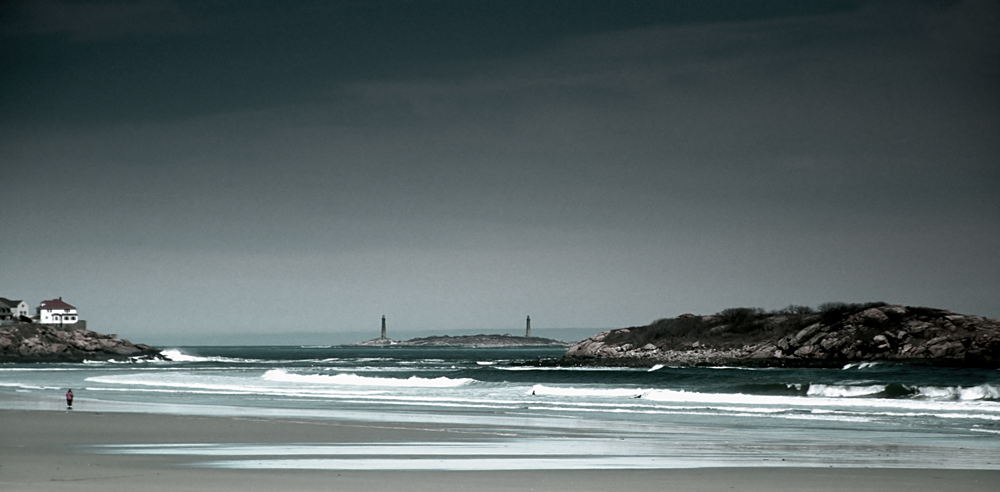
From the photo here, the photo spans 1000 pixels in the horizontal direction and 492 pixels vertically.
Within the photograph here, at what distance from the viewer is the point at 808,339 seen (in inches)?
2685

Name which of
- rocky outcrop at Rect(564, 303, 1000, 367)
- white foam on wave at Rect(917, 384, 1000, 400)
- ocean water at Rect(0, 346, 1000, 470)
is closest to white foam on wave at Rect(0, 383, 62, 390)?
ocean water at Rect(0, 346, 1000, 470)

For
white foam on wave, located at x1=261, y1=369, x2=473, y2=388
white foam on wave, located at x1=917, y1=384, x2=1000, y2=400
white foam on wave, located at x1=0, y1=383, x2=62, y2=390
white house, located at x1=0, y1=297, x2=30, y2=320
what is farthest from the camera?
white house, located at x1=0, y1=297, x2=30, y2=320

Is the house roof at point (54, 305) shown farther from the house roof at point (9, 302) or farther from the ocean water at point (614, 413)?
the ocean water at point (614, 413)

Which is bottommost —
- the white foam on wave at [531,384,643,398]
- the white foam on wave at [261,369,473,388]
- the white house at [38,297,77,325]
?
the white foam on wave at [261,369,473,388]

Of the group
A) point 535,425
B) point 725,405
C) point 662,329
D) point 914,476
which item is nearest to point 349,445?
point 535,425

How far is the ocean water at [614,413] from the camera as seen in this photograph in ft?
56.0

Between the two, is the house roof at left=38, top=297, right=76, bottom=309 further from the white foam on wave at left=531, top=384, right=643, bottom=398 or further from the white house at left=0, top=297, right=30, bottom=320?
the white foam on wave at left=531, top=384, right=643, bottom=398

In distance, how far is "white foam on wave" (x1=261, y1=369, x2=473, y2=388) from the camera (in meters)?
53.0

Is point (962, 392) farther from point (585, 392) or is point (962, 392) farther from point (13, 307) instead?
point (13, 307)

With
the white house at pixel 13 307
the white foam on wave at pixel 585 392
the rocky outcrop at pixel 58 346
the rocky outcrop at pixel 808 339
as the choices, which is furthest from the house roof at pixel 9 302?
the white foam on wave at pixel 585 392

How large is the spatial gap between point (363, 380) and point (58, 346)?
76061mm

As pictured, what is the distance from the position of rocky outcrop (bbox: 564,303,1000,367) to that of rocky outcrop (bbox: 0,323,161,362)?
65.2m

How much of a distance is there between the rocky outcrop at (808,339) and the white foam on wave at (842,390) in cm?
1680

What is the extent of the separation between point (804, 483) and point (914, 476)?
2.33 m
